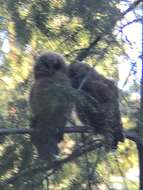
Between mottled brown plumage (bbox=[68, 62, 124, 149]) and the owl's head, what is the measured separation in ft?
0.36

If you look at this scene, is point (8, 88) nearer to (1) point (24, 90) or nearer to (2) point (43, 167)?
(1) point (24, 90)

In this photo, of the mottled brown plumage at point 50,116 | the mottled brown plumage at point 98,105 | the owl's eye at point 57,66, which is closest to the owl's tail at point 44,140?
the mottled brown plumage at point 50,116

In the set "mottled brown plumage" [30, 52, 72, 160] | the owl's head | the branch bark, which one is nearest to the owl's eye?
the owl's head

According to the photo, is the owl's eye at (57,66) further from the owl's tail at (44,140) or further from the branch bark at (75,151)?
the owl's tail at (44,140)

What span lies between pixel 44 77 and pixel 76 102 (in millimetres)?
1062

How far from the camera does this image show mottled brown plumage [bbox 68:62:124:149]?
3355mm

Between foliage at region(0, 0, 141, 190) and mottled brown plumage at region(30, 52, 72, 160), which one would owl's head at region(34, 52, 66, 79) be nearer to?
foliage at region(0, 0, 141, 190)

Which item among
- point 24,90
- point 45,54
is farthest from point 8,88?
point 45,54

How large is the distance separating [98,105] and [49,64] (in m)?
0.88

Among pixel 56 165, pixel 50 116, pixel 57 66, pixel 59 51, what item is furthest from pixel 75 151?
pixel 57 66

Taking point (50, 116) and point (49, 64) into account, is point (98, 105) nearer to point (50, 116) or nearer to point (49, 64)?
point (50, 116)

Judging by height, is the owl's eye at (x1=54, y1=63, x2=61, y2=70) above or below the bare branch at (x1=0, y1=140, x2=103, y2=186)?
above

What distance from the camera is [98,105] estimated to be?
11.6 ft

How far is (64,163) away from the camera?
3363 millimetres
